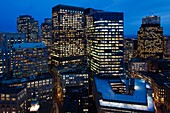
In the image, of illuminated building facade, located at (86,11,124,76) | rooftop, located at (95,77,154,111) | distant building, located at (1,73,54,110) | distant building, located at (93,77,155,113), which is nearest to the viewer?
distant building, located at (93,77,155,113)

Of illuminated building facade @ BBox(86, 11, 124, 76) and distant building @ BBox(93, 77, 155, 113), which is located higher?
illuminated building facade @ BBox(86, 11, 124, 76)

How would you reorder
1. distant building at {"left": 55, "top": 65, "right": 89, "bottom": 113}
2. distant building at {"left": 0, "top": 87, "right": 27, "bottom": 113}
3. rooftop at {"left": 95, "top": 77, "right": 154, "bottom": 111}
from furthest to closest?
distant building at {"left": 0, "top": 87, "right": 27, "bottom": 113} < distant building at {"left": 55, "top": 65, "right": 89, "bottom": 113} < rooftop at {"left": 95, "top": 77, "right": 154, "bottom": 111}

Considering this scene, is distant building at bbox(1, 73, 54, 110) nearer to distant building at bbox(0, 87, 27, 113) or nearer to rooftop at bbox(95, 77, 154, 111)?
distant building at bbox(0, 87, 27, 113)

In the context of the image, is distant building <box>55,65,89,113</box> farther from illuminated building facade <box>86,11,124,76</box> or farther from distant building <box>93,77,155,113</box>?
illuminated building facade <box>86,11,124,76</box>

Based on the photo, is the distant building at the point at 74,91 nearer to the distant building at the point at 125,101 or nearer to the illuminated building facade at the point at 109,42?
the distant building at the point at 125,101

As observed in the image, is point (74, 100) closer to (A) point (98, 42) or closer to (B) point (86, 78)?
(B) point (86, 78)

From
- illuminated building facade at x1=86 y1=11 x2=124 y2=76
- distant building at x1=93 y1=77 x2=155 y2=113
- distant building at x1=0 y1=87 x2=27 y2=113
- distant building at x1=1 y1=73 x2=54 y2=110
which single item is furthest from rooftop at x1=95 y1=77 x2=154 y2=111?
illuminated building facade at x1=86 y1=11 x2=124 y2=76

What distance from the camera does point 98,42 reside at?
189625 millimetres

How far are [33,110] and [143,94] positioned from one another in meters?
56.0

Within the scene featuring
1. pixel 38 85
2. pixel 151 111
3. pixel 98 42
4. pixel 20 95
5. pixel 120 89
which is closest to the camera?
pixel 151 111

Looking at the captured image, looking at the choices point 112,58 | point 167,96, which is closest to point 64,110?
point 167,96

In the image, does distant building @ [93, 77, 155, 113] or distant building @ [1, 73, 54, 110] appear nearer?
distant building @ [93, 77, 155, 113]

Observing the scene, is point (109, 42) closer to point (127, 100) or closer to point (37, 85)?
point (37, 85)

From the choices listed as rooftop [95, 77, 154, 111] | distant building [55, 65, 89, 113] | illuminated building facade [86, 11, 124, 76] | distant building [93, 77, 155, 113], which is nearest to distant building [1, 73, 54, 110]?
distant building [55, 65, 89, 113]
